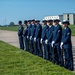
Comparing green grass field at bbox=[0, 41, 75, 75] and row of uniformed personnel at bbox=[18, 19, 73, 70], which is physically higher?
row of uniformed personnel at bbox=[18, 19, 73, 70]

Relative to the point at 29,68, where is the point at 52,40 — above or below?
above

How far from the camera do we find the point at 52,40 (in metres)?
11.5

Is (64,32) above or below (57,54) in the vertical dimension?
above

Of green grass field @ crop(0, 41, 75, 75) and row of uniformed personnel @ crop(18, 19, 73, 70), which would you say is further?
row of uniformed personnel @ crop(18, 19, 73, 70)

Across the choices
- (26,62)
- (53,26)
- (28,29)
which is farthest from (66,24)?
(28,29)

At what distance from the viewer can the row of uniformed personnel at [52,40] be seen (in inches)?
419

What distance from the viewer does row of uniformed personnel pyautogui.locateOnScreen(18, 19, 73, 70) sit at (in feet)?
34.9

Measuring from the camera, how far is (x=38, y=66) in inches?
411

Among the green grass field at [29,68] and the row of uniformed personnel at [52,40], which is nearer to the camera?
the green grass field at [29,68]

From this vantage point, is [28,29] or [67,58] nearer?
[67,58]

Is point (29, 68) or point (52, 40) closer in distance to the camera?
point (29, 68)

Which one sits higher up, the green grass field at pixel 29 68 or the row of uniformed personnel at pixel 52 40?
the row of uniformed personnel at pixel 52 40

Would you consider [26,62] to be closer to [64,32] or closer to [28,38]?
[64,32]

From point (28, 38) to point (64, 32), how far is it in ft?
A: 16.9
